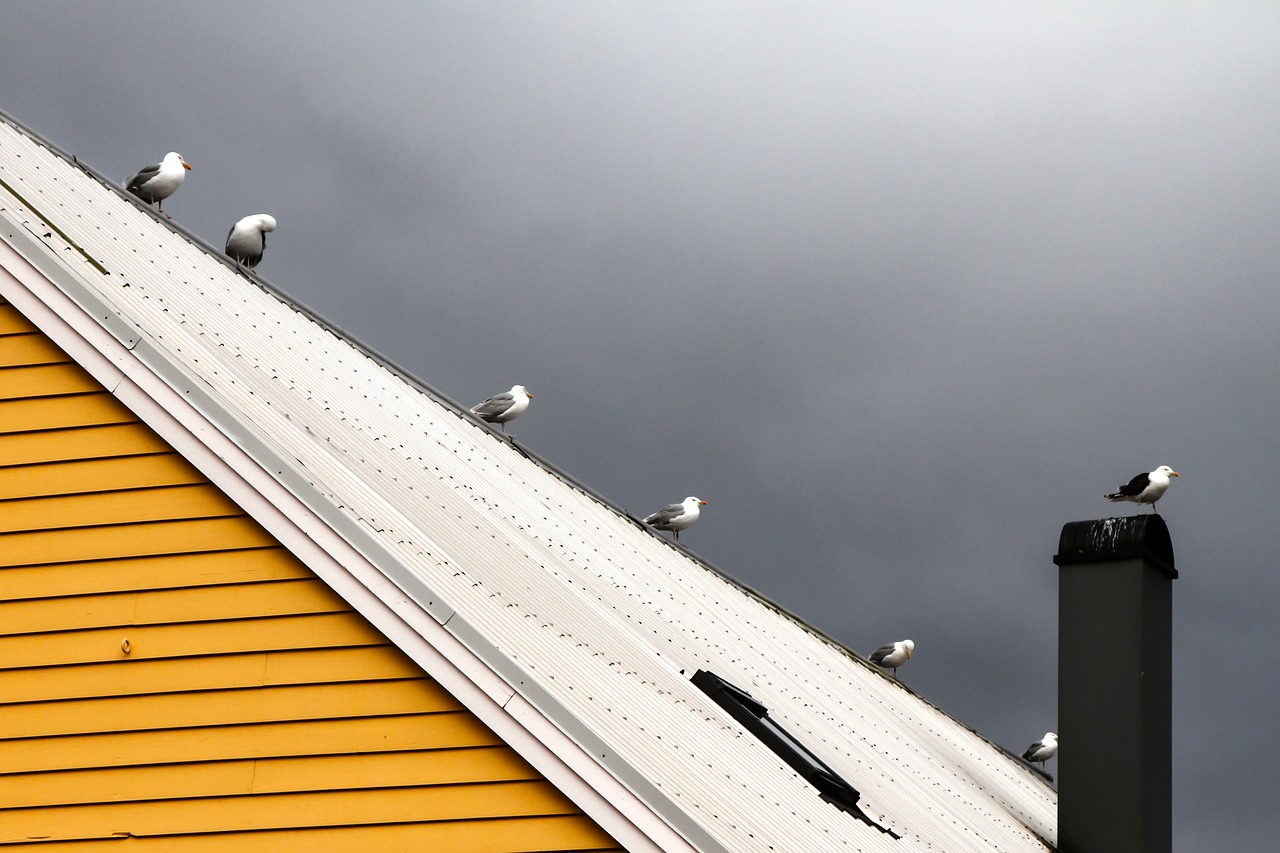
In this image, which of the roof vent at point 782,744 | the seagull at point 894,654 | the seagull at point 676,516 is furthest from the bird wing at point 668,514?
the roof vent at point 782,744

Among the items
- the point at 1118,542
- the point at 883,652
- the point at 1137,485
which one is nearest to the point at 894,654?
the point at 883,652

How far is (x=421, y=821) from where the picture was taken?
6422mm

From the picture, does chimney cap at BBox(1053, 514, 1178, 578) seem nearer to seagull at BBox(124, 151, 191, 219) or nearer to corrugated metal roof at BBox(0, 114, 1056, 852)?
corrugated metal roof at BBox(0, 114, 1056, 852)

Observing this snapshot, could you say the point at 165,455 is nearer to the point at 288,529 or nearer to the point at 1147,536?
the point at 288,529

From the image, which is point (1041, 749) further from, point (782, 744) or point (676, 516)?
point (782, 744)

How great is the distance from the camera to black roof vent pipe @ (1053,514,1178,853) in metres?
11.6

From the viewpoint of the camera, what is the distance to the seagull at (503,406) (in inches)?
716

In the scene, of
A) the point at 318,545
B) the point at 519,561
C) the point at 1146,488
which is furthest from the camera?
the point at 1146,488

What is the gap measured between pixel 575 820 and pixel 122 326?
3249 mm

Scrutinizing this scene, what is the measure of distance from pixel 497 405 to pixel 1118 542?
846cm

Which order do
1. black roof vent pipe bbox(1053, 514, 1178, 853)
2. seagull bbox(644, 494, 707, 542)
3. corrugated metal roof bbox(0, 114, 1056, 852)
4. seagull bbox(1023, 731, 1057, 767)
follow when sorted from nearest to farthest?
1. corrugated metal roof bbox(0, 114, 1056, 852)
2. black roof vent pipe bbox(1053, 514, 1178, 853)
3. seagull bbox(644, 494, 707, 542)
4. seagull bbox(1023, 731, 1057, 767)

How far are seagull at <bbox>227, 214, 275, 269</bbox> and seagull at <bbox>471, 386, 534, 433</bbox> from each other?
14.4 ft

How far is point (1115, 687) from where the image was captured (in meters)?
11.8

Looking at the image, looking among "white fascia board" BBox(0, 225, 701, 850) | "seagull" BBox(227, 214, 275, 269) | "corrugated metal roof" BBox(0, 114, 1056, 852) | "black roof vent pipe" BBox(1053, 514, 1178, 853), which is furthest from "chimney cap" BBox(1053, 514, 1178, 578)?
"seagull" BBox(227, 214, 275, 269)
